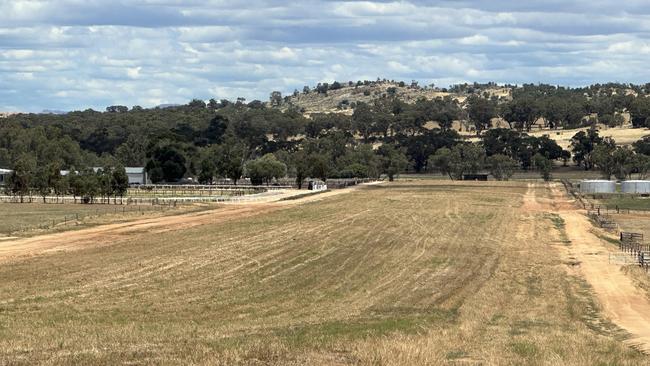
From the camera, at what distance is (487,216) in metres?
84.7

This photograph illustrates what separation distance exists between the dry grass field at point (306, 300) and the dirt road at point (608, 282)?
26.4 inches

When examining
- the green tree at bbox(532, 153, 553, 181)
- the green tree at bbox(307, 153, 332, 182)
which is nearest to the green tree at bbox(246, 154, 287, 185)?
the green tree at bbox(307, 153, 332, 182)

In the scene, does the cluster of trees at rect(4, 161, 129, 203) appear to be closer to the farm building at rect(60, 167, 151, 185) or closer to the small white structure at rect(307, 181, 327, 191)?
the small white structure at rect(307, 181, 327, 191)

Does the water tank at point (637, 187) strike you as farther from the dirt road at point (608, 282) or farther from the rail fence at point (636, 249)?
the rail fence at point (636, 249)

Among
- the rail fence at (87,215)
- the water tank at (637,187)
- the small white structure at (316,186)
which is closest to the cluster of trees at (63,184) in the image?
the rail fence at (87,215)

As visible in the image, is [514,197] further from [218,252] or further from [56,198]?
[218,252]

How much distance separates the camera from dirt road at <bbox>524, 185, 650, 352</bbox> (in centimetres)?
2980

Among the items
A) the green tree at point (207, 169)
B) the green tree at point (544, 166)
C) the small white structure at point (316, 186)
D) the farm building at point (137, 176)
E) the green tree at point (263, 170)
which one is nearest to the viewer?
the small white structure at point (316, 186)

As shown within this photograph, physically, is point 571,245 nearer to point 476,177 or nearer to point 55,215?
point 55,215

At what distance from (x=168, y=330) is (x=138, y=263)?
65.5ft

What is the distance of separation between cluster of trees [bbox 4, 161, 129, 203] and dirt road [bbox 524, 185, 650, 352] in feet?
183

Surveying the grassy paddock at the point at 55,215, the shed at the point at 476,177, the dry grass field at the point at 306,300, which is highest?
the dry grass field at the point at 306,300

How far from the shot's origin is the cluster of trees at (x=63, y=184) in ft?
355

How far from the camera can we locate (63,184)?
11662cm
